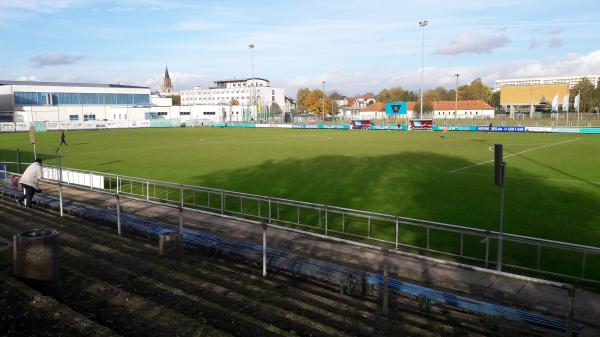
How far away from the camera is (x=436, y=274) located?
1008cm

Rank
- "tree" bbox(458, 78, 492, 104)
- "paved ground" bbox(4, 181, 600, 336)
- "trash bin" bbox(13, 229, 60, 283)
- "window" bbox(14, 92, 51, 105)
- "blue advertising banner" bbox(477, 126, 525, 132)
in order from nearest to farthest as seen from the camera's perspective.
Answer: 1. "trash bin" bbox(13, 229, 60, 283)
2. "paved ground" bbox(4, 181, 600, 336)
3. "blue advertising banner" bbox(477, 126, 525, 132)
4. "window" bbox(14, 92, 51, 105)
5. "tree" bbox(458, 78, 492, 104)

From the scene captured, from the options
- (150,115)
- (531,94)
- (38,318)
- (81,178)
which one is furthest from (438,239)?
(531,94)

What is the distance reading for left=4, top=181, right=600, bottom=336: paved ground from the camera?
27.7 feet

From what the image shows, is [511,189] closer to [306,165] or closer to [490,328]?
[306,165]

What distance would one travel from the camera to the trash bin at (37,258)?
7.25 metres

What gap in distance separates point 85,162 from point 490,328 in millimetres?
31522

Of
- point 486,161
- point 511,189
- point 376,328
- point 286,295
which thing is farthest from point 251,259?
point 486,161

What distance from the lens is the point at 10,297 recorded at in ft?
21.7

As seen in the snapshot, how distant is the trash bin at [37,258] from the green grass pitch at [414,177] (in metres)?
12.3

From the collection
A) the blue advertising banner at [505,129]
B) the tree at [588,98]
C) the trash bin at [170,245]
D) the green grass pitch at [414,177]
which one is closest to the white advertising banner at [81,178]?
the green grass pitch at [414,177]

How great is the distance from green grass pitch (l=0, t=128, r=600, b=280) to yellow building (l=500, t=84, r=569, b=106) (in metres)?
95.2

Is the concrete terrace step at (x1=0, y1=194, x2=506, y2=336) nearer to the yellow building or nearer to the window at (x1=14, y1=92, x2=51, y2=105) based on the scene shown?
A: the window at (x1=14, y1=92, x2=51, y2=105)

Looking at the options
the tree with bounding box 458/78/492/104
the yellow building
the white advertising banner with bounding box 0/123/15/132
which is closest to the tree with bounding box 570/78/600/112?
the yellow building

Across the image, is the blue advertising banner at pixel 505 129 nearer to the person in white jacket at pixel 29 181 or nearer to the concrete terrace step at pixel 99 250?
the person in white jacket at pixel 29 181
